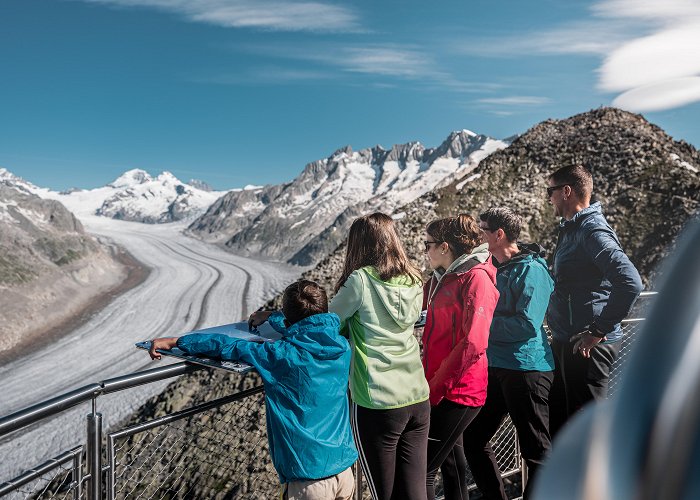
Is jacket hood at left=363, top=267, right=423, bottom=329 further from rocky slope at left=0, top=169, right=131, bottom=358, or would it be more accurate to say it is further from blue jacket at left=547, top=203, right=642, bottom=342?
rocky slope at left=0, top=169, right=131, bottom=358

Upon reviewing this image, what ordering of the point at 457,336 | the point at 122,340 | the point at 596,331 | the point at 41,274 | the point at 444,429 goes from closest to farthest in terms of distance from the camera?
the point at 457,336, the point at 444,429, the point at 596,331, the point at 122,340, the point at 41,274

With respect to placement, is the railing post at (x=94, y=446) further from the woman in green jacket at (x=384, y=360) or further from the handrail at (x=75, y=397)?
the woman in green jacket at (x=384, y=360)

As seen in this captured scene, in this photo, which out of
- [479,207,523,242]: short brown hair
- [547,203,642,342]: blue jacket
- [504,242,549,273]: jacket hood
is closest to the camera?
[547,203,642,342]: blue jacket

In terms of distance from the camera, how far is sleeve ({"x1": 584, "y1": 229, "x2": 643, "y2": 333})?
4.07 metres

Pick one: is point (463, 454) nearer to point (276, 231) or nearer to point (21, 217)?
point (21, 217)

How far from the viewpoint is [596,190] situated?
28.9 metres

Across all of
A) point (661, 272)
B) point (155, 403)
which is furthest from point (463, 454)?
point (155, 403)

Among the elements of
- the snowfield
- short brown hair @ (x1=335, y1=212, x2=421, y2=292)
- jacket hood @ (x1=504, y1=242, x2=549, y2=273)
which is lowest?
the snowfield

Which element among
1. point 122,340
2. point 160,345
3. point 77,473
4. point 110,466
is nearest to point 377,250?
point 160,345

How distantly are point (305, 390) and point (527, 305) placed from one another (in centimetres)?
195

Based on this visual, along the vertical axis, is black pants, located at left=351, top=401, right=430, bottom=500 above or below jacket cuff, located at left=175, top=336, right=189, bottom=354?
below

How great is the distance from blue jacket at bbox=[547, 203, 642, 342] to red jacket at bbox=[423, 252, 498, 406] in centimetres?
79

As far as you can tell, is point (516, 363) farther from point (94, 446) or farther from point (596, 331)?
point (94, 446)

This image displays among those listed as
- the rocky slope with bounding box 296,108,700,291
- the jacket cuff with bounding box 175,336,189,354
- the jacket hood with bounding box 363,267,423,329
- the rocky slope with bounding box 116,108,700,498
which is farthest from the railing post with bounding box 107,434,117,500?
the rocky slope with bounding box 296,108,700,291
